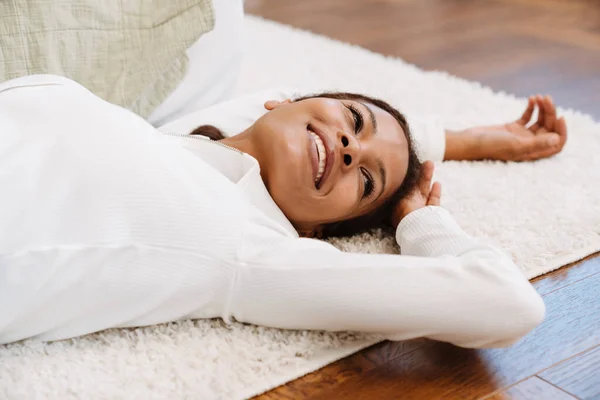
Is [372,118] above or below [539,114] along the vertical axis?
above

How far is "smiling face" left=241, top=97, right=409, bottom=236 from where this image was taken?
1142 mm

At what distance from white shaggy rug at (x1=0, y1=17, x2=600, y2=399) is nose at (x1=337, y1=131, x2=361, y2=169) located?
16 cm

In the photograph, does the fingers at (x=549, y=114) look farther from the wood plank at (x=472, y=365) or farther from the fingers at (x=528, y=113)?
the wood plank at (x=472, y=365)

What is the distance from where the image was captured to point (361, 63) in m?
2.34

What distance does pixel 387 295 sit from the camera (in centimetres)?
96

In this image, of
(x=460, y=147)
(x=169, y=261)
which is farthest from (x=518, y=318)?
(x=460, y=147)

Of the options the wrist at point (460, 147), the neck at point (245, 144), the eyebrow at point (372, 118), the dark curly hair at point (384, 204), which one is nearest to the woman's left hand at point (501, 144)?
the wrist at point (460, 147)

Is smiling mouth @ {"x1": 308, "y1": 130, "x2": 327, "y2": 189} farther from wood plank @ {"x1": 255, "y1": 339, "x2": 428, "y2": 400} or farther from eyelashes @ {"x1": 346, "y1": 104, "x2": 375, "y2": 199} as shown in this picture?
wood plank @ {"x1": 255, "y1": 339, "x2": 428, "y2": 400}

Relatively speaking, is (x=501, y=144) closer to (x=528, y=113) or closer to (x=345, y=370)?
(x=528, y=113)

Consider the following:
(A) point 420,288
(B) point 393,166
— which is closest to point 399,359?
(A) point 420,288

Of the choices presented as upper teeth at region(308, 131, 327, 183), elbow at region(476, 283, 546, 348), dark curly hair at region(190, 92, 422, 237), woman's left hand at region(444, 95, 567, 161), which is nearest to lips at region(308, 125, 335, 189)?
upper teeth at region(308, 131, 327, 183)

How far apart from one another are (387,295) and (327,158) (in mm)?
267

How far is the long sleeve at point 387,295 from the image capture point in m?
0.95

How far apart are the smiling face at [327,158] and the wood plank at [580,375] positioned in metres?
0.37
